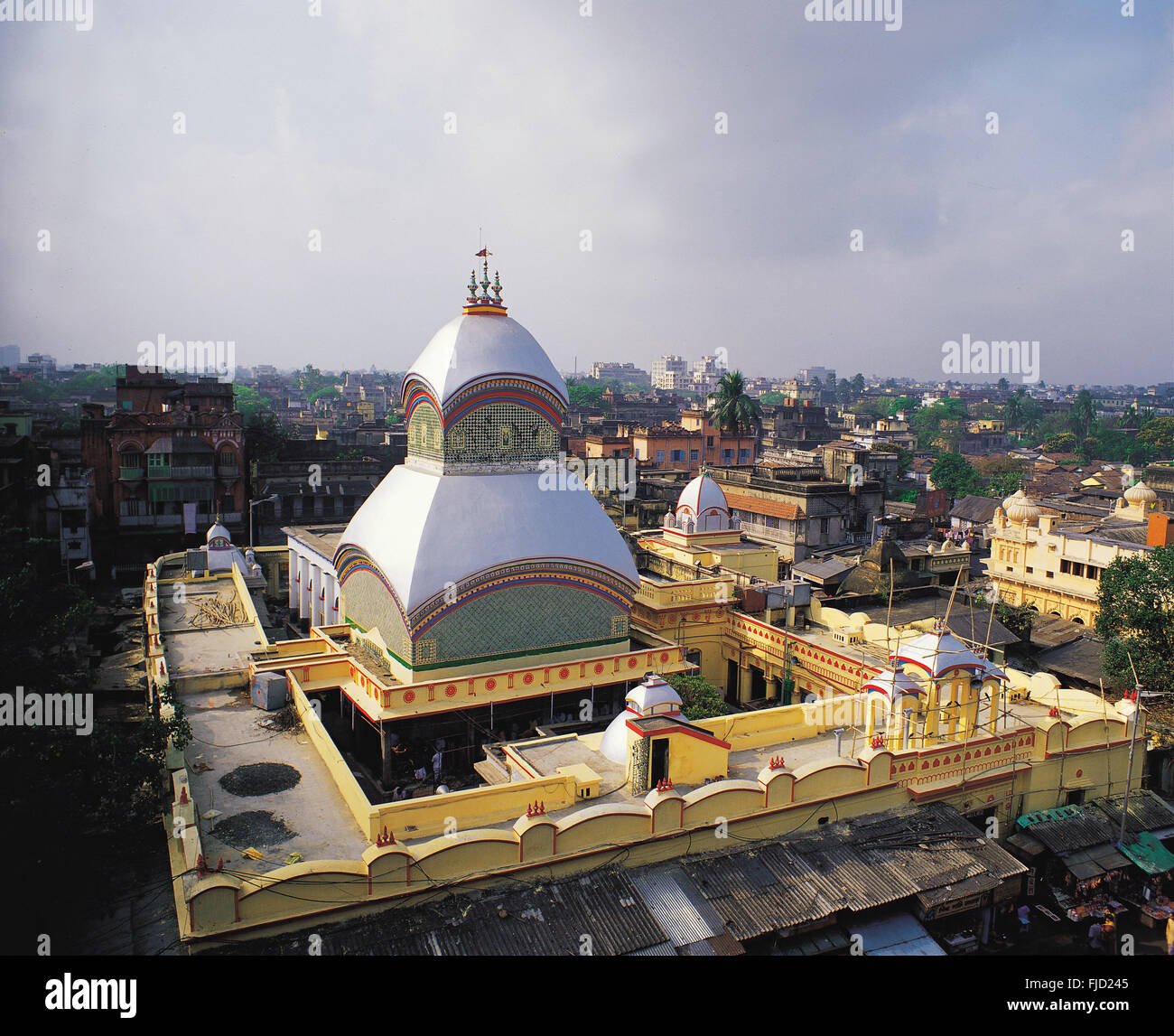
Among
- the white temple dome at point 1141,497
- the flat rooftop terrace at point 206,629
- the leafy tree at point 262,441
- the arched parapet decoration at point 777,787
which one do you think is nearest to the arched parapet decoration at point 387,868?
the arched parapet decoration at point 777,787

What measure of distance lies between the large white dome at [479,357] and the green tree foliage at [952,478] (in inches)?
2465

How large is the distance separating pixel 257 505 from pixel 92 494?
802 cm

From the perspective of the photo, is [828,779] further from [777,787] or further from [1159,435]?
[1159,435]

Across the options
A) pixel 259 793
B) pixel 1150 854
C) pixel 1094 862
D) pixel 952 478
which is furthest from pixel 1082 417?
pixel 259 793

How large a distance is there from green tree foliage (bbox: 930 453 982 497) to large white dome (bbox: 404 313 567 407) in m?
62.6

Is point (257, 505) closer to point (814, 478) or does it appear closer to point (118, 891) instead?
point (814, 478)

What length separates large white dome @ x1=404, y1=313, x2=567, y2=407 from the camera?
18719 mm

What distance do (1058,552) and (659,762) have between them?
26.3m

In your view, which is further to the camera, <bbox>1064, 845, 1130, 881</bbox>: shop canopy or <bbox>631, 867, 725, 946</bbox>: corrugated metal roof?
<bbox>1064, 845, 1130, 881</bbox>: shop canopy

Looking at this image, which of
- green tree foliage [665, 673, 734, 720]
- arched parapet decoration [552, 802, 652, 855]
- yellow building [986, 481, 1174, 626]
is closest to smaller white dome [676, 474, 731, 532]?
green tree foliage [665, 673, 734, 720]

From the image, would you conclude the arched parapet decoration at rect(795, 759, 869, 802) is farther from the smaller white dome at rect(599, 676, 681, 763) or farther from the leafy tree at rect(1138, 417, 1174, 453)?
the leafy tree at rect(1138, 417, 1174, 453)

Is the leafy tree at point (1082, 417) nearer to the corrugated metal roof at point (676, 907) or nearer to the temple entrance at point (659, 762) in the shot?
the temple entrance at point (659, 762)

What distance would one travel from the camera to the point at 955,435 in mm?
128125

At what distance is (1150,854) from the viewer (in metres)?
16.0
